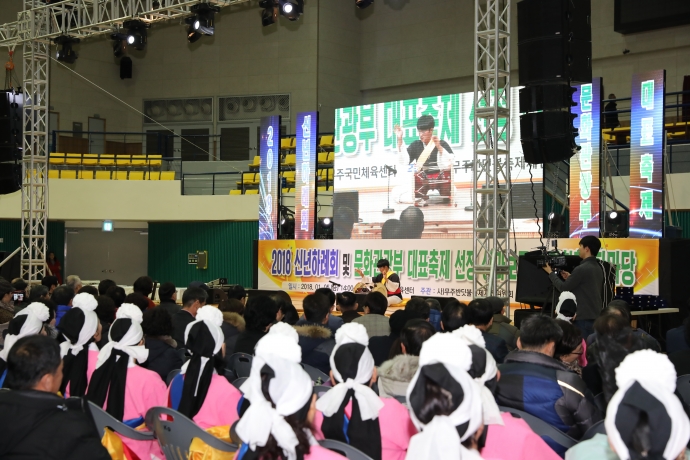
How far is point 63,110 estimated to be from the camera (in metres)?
21.3

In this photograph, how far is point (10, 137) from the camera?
1357cm

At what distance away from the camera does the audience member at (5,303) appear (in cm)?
719

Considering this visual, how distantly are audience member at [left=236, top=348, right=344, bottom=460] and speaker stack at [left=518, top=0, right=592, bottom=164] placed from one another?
638 centimetres

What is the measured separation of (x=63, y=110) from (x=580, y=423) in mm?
20469

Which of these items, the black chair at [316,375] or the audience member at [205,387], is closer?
the audience member at [205,387]

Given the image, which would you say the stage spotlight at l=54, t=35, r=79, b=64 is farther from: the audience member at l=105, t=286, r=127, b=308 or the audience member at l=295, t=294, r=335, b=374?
the audience member at l=295, t=294, r=335, b=374

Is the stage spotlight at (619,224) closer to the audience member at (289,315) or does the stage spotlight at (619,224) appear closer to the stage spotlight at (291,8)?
the stage spotlight at (291,8)

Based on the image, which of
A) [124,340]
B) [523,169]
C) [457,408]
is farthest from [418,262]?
[457,408]

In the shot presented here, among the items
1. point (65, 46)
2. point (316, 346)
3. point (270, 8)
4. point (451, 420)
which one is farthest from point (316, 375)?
point (65, 46)

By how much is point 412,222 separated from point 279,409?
418 inches

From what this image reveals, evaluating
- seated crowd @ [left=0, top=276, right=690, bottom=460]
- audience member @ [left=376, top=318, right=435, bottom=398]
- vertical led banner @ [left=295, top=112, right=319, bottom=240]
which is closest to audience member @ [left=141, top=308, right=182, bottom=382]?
seated crowd @ [left=0, top=276, right=690, bottom=460]

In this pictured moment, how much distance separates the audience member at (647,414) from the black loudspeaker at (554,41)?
6569 mm

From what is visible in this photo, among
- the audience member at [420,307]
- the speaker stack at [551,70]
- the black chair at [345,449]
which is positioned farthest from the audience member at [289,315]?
the black chair at [345,449]

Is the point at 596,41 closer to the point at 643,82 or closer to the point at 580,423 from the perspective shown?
the point at 643,82
